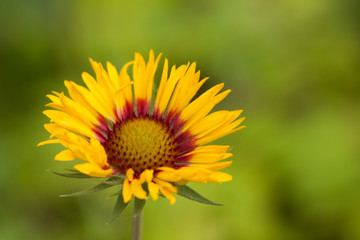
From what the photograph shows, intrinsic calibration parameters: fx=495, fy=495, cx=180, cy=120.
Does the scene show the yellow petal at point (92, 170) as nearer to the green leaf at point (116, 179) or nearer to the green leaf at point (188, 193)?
the green leaf at point (116, 179)

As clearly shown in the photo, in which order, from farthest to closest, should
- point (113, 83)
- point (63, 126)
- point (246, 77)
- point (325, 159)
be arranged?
point (246, 77)
point (325, 159)
point (113, 83)
point (63, 126)

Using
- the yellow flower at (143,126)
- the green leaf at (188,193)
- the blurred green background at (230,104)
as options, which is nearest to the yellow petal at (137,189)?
the yellow flower at (143,126)

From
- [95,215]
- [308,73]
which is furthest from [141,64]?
[308,73]

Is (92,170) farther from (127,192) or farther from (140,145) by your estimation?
(140,145)

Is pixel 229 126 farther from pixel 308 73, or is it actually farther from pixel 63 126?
pixel 308 73

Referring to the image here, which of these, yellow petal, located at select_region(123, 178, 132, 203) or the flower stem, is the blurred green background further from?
yellow petal, located at select_region(123, 178, 132, 203)

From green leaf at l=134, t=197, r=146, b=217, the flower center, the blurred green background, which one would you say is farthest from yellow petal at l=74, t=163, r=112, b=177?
the blurred green background

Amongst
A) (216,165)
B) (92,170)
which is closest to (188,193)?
(216,165)
